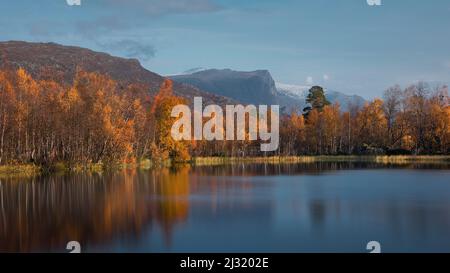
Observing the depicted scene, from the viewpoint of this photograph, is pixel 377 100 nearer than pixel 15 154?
No

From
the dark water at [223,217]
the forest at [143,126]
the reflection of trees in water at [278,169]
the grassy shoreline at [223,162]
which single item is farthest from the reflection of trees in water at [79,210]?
the reflection of trees in water at [278,169]

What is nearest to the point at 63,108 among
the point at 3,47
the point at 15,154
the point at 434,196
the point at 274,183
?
the point at 15,154

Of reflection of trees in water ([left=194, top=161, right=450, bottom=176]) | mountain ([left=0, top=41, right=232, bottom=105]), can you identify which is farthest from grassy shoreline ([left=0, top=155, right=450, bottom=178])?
mountain ([left=0, top=41, right=232, bottom=105])

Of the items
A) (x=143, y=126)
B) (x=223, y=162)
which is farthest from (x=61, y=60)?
(x=143, y=126)

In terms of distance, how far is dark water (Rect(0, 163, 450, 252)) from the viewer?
1578 centimetres

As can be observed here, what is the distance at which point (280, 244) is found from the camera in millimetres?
15797

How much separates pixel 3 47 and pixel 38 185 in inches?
5705

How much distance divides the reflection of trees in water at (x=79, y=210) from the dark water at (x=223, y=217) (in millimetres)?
35

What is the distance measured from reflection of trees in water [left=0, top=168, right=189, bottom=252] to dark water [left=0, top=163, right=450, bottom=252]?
4 cm

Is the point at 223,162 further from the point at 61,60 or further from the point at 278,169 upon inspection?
the point at 61,60

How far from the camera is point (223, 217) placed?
67.9 feet

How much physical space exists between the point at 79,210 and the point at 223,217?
19.9 feet
